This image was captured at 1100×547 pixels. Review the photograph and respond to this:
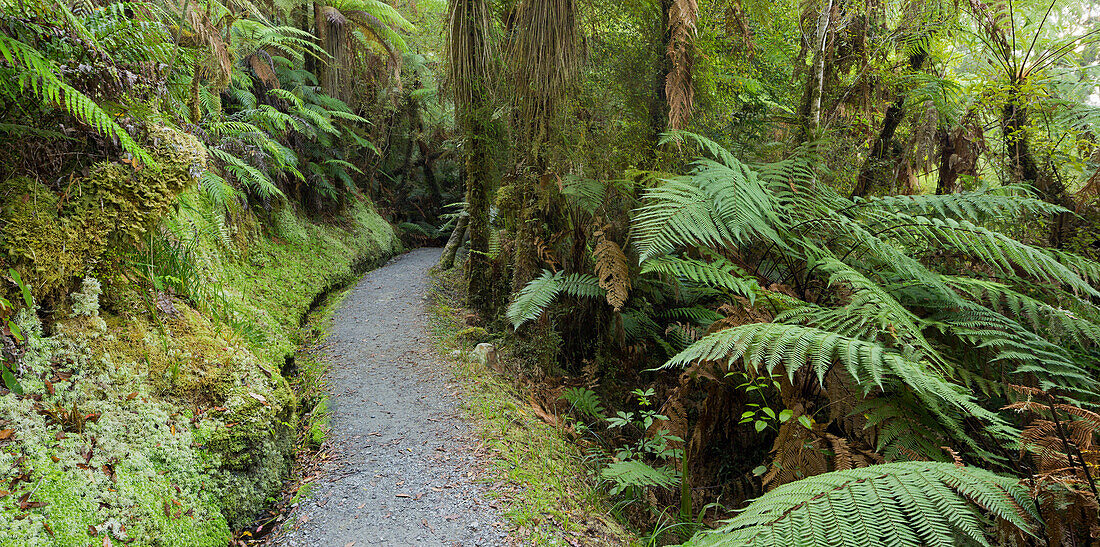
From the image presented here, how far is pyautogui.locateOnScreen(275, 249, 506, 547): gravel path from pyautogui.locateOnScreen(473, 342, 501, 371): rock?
1.02ft

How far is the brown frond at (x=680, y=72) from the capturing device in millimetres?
3311

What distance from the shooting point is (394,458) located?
293 cm

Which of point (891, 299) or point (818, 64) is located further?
point (818, 64)

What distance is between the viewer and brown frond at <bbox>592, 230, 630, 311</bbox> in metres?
3.02

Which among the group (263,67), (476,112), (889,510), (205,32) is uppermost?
(263,67)

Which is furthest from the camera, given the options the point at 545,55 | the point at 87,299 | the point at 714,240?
the point at 545,55

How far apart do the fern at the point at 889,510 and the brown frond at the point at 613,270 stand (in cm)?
159

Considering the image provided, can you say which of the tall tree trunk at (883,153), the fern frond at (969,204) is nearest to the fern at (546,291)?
the fern frond at (969,204)

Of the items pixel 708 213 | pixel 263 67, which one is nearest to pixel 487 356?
pixel 708 213

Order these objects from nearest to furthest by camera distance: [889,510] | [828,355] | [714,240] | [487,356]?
[889,510] → [828,355] → [714,240] → [487,356]

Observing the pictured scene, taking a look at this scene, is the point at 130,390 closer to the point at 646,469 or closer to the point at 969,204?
the point at 646,469

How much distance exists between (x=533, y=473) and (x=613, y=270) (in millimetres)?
1333

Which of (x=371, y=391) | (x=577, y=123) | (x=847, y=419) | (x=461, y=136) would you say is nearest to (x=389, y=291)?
(x=461, y=136)

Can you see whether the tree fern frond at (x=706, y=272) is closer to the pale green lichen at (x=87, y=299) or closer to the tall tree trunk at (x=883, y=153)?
the tall tree trunk at (x=883, y=153)
